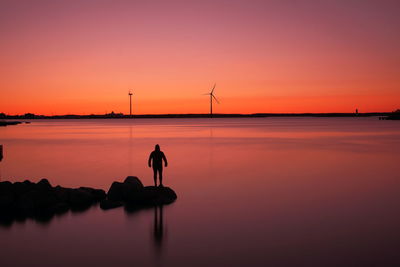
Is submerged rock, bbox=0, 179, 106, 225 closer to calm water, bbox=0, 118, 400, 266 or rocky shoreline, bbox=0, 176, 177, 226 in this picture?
rocky shoreline, bbox=0, 176, 177, 226

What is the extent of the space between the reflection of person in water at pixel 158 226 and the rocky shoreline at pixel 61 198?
2.81ft

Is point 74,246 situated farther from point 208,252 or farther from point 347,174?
point 347,174

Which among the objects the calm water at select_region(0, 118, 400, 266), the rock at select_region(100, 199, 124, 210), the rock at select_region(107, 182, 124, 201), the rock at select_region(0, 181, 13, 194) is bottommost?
the calm water at select_region(0, 118, 400, 266)

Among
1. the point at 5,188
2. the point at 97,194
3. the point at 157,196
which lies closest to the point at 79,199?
the point at 97,194

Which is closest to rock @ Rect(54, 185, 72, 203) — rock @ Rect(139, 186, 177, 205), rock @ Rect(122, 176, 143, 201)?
rock @ Rect(122, 176, 143, 201)

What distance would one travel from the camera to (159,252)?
1048 centimetres

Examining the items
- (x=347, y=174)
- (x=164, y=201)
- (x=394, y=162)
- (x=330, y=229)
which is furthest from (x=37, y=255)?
(x=394, y=162)

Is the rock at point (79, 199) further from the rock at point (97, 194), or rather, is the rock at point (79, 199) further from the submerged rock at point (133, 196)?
the submerged rock at point (133, 196)

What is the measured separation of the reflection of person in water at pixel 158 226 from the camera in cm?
1141

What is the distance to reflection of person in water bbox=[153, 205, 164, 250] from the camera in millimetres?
11406

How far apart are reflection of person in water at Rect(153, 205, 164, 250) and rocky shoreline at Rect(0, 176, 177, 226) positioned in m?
0.86

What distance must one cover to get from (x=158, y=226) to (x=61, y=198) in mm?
4919

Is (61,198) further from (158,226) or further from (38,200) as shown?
(158,226)

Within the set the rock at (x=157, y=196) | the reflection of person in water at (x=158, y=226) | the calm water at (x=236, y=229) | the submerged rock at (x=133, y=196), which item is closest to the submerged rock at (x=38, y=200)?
the calm water at (x=236, y=229)
